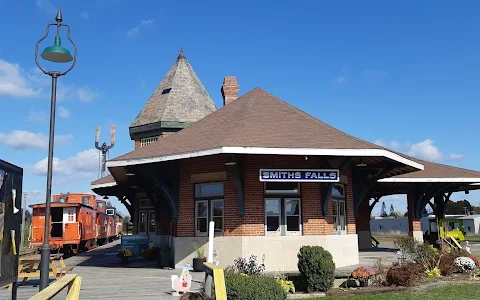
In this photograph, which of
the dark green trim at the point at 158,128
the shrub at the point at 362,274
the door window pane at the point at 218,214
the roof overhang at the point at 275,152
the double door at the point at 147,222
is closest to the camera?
the shrub at the point at 362,274

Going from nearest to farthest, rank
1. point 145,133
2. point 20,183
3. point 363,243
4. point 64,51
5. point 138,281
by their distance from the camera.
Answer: point 20,183 → point 64,51 → point 138,281 → point 145,133 → point 363,243

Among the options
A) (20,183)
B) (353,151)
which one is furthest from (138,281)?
(353,151)

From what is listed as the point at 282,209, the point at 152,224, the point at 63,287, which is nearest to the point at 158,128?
the point at 152,224

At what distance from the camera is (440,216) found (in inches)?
1035

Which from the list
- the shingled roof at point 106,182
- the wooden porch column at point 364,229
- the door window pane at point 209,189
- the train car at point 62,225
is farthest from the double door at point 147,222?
the wooden porch column at point 364,229

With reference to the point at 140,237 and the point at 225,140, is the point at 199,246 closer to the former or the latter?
the point at 225,140

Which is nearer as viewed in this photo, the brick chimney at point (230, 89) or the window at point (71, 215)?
the window at point (71, 215)

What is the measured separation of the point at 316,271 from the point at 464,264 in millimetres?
5390

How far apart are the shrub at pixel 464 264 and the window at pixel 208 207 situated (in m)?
7.60

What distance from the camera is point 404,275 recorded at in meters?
11.6

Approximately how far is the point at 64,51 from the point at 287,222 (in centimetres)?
912

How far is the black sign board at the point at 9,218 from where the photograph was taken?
21.5 feet

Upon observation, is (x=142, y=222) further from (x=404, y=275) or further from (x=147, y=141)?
(x=404, y=275)

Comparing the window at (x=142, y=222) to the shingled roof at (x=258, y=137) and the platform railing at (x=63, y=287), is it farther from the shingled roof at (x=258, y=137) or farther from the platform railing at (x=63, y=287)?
the platform railing at (x=63, y=287)
